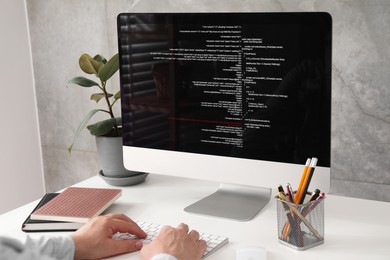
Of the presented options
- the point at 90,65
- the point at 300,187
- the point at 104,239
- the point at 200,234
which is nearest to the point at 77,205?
the point at 104,239

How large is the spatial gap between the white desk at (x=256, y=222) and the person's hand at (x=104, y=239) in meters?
0.02

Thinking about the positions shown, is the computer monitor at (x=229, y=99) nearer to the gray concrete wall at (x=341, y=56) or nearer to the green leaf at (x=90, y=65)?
the green leaf at (x=90, y=65)

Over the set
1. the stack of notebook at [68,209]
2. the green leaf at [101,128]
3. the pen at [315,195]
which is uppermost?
the green leaf at [101,128]

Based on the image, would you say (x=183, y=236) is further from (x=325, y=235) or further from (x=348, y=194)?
(x=348, y=194)

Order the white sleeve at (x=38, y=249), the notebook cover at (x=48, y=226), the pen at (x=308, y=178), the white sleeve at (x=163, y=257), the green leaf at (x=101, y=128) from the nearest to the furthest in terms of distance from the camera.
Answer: the white sleeve at (x=38, y=249) → the white sleeve at (x=163, y=257) → the pen at (x=308, y=178) → the notebook cover at (x=48, y=226) → the green leaf at (x=101, y=128)

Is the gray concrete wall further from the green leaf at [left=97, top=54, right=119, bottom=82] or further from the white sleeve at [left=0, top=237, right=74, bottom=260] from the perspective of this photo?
the white sleeve at [left=0, top=237, right=74, bottom=260]

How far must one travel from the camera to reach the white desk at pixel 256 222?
1.21 metres

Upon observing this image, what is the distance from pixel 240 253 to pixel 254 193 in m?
0.37

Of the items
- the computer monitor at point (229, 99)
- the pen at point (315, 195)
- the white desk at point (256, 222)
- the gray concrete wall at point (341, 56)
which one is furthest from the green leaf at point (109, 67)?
the pen at point (315, 195)

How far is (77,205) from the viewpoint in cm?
144

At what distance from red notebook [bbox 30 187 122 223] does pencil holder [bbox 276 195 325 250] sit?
474 mm

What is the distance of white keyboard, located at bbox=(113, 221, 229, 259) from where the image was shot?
1225mm

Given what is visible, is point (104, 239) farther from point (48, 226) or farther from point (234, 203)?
point (234, 203)

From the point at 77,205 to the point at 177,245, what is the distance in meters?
A: 0.38
